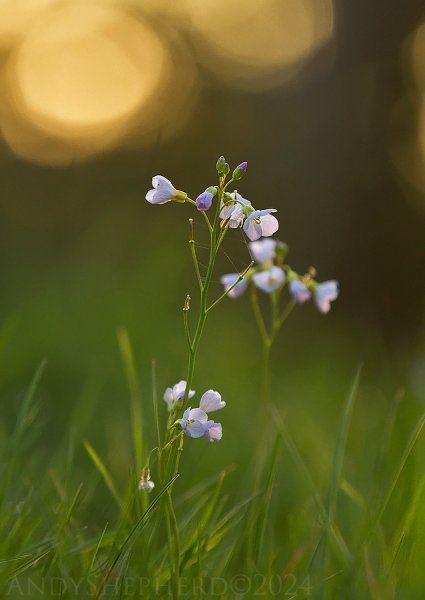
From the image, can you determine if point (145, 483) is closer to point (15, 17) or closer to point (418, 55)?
point (418, 55)

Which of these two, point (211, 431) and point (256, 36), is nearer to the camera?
point (211, 431)

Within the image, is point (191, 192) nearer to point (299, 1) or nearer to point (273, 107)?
point (273, 107)

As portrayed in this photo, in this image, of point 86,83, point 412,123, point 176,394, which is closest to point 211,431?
point 176,394

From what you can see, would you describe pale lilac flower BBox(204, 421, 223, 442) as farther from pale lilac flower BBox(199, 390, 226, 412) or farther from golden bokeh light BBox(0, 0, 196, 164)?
golden bokeh light BBox(0, 0, 196, 164)

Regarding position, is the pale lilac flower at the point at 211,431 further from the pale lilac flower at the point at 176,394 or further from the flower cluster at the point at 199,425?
the pale lilac flower at the point at 176,394

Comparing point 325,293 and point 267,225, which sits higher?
point 267,225

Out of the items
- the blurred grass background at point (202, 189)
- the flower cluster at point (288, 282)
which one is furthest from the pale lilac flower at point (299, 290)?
the blurred grass background at point (202, 189)

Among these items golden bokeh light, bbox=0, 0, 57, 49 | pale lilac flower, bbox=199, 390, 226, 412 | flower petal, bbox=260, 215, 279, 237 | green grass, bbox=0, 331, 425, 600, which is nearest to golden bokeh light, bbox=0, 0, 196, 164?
golden bokeh light, bbox=0, 0, 57, 49
